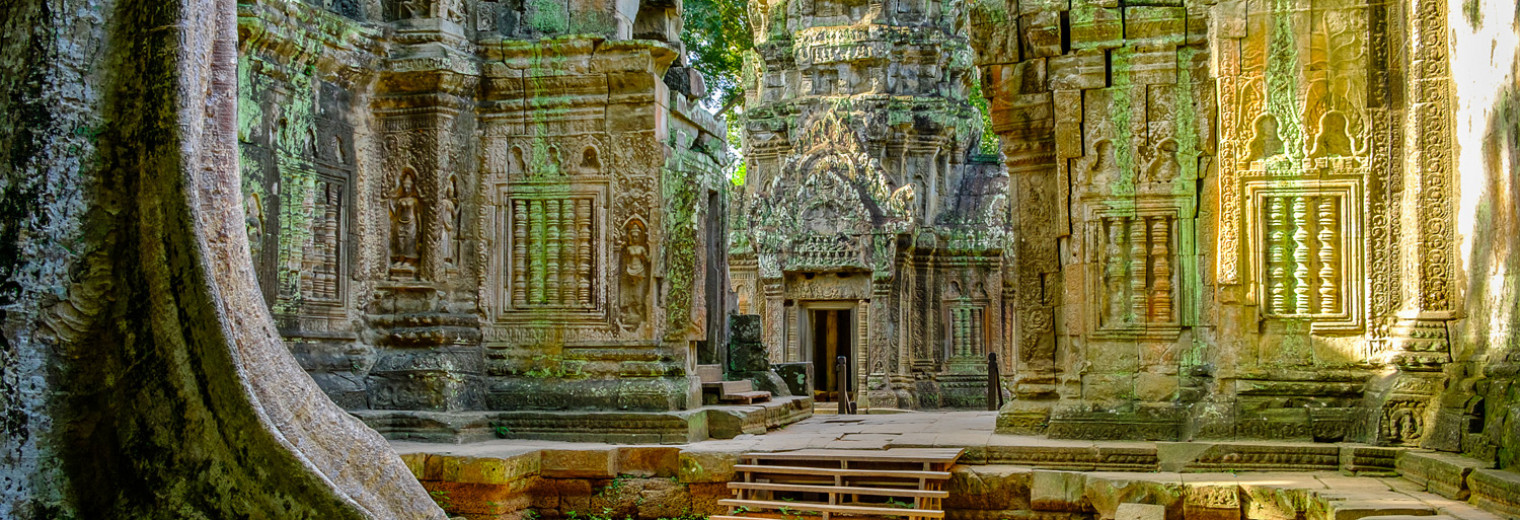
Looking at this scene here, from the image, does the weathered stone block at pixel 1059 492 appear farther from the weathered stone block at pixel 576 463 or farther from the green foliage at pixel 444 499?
the green foliage at pixel 444 499

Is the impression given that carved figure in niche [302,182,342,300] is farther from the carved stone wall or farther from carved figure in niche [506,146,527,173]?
the carved stone wall

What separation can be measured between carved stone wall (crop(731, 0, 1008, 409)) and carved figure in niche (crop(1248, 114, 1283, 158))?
11149 millimetres

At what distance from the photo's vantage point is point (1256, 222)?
8625 mm

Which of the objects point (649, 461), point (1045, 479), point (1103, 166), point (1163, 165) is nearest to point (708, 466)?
point (649, 461)

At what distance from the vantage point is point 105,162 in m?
3.98

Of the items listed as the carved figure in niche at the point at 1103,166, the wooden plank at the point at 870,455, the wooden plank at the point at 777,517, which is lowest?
the wooden plank at the point at 777,517

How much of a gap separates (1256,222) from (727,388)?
3.98 metres

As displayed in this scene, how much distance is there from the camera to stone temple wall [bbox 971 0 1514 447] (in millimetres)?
7902

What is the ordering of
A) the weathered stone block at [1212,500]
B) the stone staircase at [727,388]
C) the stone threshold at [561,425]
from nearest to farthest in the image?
the weathered stone block at [1212,500] → the stone threshold at [561,425] → the stone staircase at [727,388]

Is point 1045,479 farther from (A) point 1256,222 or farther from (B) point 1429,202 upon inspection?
(B) point 1429,202

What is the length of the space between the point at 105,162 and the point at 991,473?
5.49 metres

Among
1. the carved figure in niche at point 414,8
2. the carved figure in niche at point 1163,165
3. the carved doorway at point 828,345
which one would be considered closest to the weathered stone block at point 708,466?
the carved figure in niche at point 1163,165

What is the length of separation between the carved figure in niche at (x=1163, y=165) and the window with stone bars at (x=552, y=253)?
3787 mm

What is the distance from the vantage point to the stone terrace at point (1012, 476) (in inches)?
295
